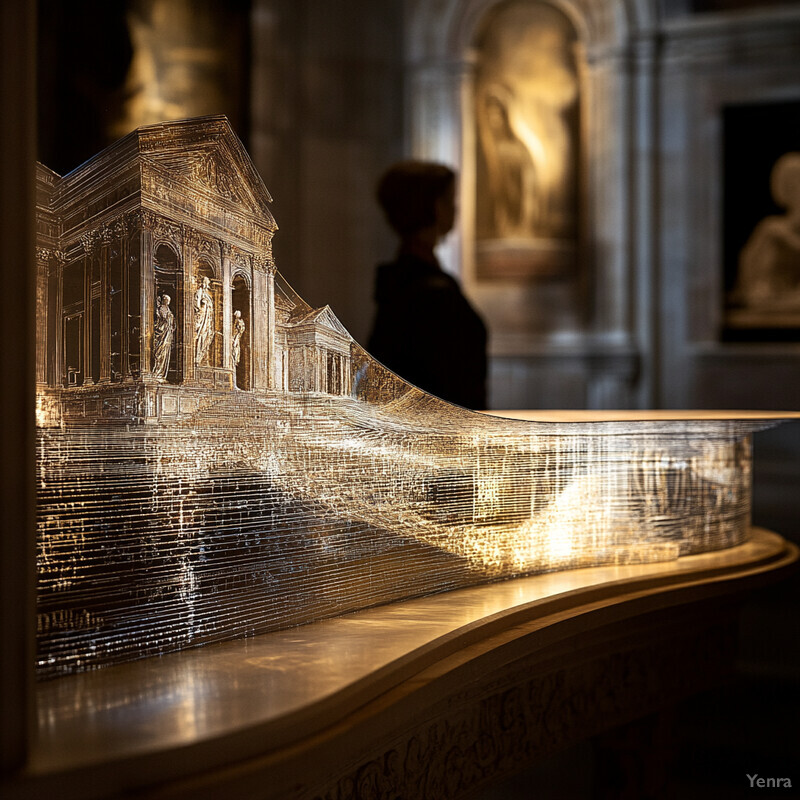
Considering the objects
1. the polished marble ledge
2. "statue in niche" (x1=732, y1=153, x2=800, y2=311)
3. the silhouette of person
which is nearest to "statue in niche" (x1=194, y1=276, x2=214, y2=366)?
the polished marble ledge

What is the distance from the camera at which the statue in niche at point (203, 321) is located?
3.52 feet

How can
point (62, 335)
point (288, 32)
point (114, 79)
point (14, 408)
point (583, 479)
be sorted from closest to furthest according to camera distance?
point (14, 408) → point (62, 335) → point (583, 479) → point (114, 79) → point (288, 32)

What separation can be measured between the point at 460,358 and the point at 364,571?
0.66 meters

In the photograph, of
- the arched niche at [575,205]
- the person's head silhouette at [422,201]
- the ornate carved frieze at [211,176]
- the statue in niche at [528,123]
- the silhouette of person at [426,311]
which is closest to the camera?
the ornate carved frieze at [211,176]

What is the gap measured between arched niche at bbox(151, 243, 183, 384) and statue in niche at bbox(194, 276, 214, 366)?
0.02 metres

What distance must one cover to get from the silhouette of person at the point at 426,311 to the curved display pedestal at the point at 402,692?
445 millimetres

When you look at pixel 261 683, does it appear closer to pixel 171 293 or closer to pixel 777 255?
pixel 171 293

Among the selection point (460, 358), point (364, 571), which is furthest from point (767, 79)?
point (364, 571)

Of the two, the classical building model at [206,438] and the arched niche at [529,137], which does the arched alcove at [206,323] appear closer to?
the classical building model at [206,438]

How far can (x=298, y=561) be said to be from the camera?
1.18m

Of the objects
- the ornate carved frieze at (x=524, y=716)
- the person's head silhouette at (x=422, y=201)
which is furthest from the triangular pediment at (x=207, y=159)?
the person's head silhouette at (x=422, y=201)

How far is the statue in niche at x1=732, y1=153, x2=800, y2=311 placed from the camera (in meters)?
6.02

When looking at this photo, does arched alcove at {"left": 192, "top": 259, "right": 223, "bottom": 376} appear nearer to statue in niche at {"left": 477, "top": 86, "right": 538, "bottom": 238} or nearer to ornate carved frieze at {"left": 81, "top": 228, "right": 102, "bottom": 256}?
ornate carved frieze at {"left": 81, "top": 228, "right": 102, "bottom": 256}

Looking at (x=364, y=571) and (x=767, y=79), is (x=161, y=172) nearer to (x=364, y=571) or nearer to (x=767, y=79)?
(x=364, y=571)
